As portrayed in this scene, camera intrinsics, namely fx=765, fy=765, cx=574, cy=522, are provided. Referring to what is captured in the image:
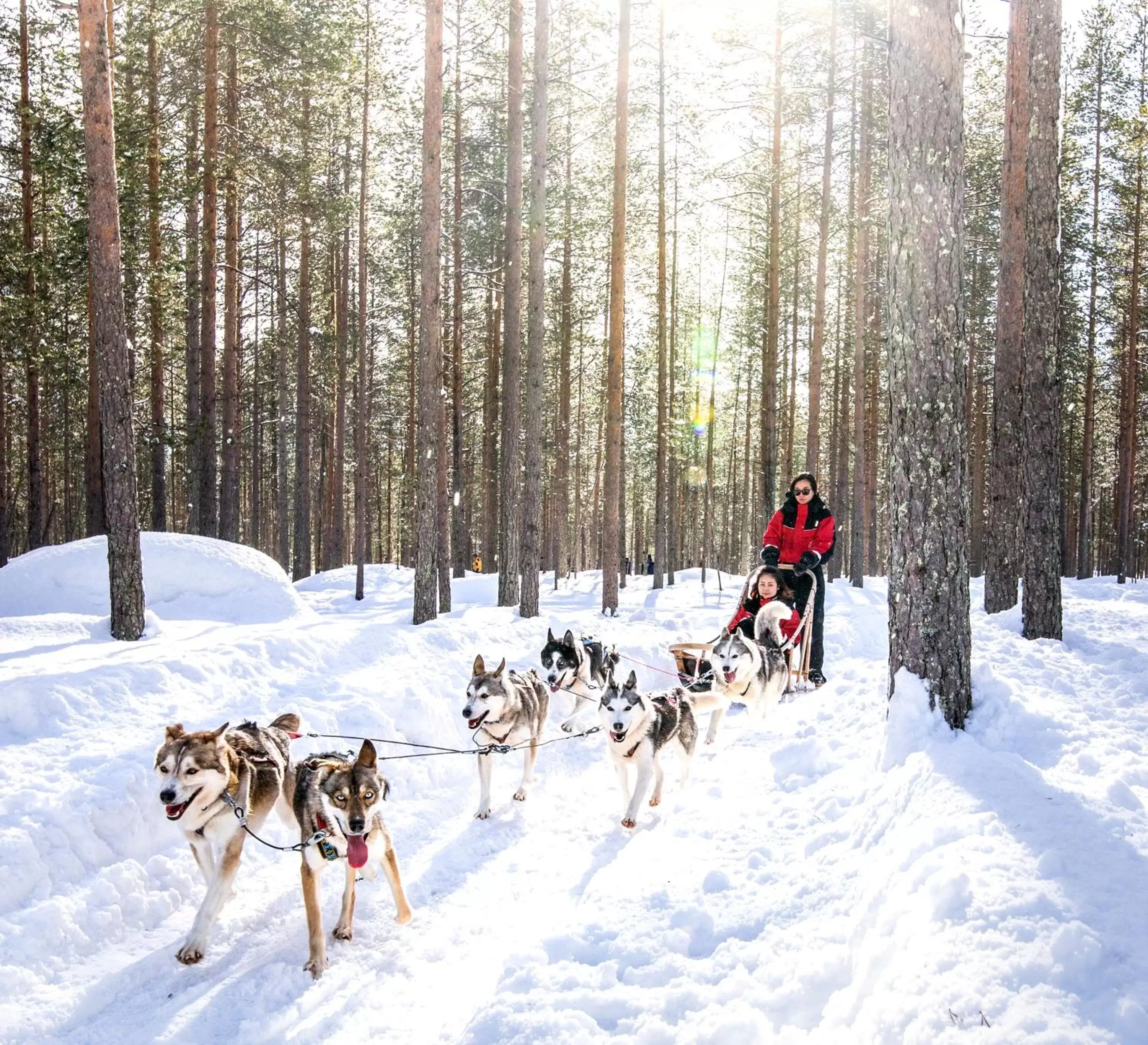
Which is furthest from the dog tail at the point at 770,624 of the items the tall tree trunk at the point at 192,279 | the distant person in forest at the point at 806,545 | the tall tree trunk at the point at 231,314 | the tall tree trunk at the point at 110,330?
the tall tree trunk at the point at 231,314

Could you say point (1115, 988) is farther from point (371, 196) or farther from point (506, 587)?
point (371, 196)

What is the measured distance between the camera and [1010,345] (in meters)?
11.6

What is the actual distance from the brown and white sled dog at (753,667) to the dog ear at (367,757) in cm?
469

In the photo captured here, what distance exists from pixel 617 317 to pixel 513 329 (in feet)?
7.16

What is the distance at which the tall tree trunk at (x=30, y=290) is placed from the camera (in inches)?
679

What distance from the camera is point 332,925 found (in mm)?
4656

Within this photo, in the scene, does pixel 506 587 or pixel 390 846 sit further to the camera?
pixel 506 587

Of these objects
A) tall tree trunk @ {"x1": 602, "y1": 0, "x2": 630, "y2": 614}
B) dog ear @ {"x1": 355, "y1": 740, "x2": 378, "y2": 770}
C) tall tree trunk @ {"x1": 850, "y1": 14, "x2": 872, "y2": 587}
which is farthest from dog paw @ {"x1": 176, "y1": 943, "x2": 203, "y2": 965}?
tall tree trunk @ {"x1": 850, "y1": 14, "x2": 872, "y2": 587}

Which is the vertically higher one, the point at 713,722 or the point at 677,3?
the point at 677,3

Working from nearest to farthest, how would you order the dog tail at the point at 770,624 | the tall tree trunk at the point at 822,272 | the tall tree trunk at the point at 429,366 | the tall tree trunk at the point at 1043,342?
the dog tail at the point at 770,624, the tall tree trunk at the point at 1043,342, the tall tree trunk at the point at 429,366, the tall tree trunk at the point at 822,272

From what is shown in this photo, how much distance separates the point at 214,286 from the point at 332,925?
16399 mm

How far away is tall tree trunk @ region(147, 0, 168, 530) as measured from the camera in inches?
647

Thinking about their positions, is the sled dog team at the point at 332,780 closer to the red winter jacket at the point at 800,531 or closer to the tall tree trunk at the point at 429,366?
the red winter jacket at the point at 800,531

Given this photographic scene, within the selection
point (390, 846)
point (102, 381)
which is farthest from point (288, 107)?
point (390, 846)
